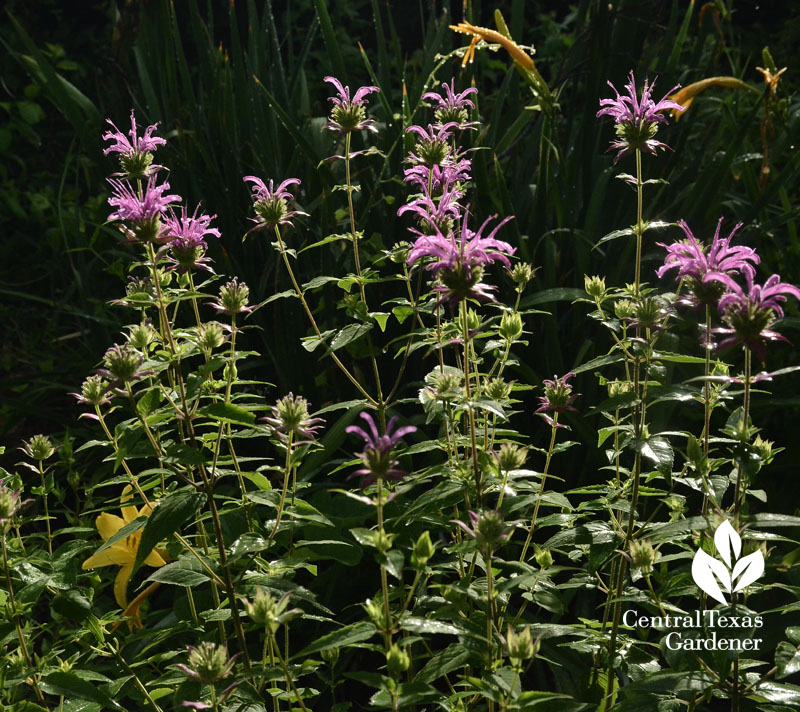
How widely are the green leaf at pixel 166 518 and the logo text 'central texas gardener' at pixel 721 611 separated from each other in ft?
1.97

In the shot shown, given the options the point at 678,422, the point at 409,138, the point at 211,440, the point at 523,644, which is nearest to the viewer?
the point at 523,644

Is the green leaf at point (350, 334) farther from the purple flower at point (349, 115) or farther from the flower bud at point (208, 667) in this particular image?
the flower bud at point (208, 667)

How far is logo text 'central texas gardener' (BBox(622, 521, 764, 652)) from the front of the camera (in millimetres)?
970

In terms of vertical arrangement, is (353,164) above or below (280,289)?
above

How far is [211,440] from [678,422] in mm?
1170

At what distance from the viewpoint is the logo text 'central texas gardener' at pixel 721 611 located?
970 millimetres

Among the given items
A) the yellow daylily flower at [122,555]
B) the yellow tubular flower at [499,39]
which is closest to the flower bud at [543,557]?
the yellow daylily flower at [122,555]

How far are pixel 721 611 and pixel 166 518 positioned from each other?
26.5 inches

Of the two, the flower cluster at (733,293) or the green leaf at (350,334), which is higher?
the flower cluster at (733,293)

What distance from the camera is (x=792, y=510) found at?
1.83m

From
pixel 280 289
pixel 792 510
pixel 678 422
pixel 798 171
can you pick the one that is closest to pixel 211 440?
pixel 280 289

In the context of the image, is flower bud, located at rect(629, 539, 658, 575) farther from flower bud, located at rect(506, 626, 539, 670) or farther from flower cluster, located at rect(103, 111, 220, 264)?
flower cluster, located at rect(103, 111, 220, 264)

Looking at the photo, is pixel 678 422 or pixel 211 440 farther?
pixel 678 422

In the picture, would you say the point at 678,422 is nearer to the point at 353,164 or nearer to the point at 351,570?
the point at 351,570
